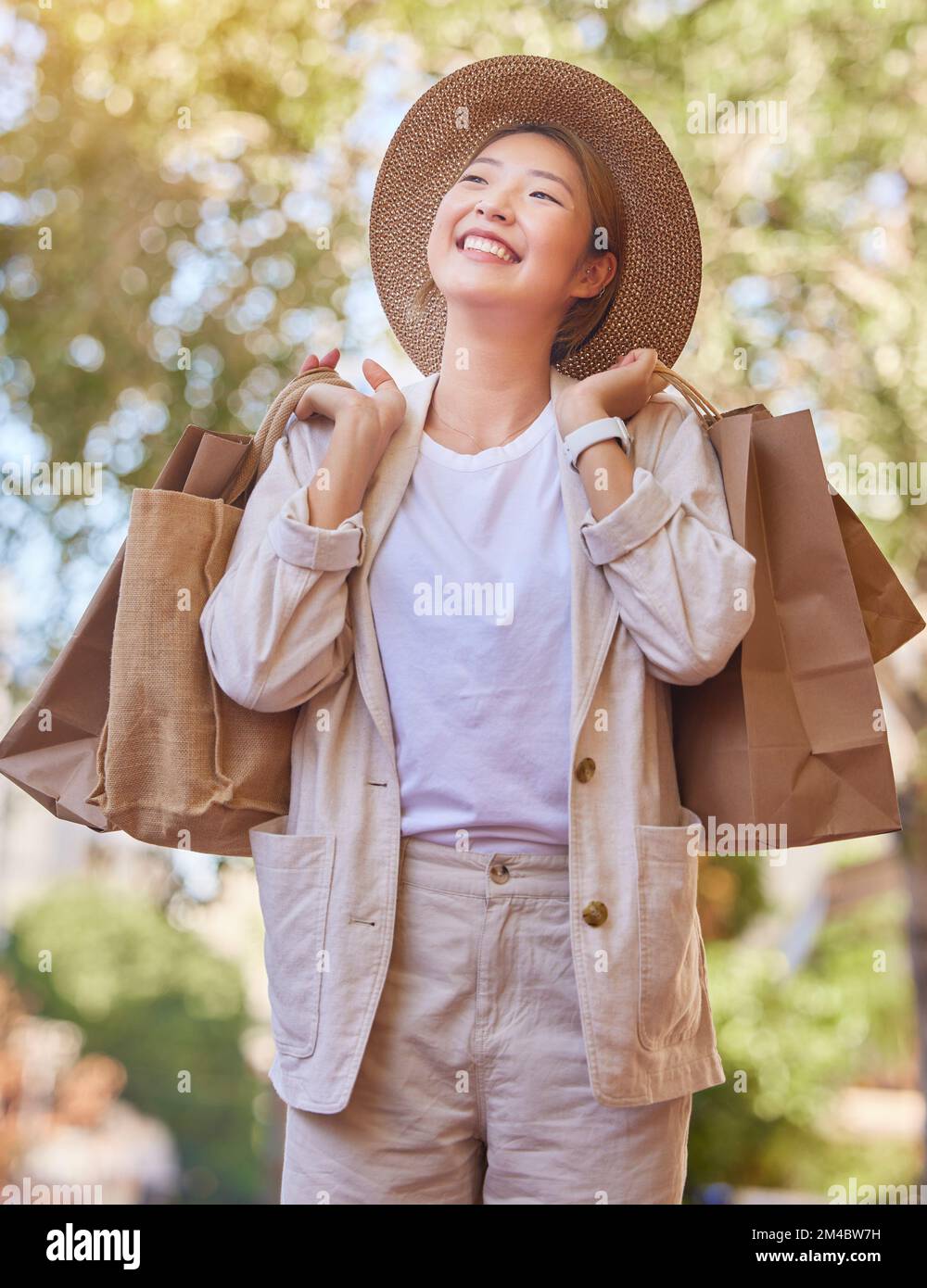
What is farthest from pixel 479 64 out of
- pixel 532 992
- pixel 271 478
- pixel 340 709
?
pixel 532 992

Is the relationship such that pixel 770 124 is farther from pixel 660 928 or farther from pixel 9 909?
pixel 9 909

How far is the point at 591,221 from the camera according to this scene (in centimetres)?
183

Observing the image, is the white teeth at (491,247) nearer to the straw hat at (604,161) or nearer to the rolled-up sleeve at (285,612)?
the straw hat at (604,161)

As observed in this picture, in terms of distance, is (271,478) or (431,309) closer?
(271,478)

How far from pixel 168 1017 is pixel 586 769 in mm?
11906

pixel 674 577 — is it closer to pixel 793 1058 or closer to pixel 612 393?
pixel 612 393

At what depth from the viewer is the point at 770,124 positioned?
173 inches

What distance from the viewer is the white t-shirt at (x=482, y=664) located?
160 cm

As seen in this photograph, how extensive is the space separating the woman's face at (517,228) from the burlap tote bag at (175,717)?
0.47m

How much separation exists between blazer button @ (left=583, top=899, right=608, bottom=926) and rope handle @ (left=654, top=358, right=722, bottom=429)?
0.69 metres

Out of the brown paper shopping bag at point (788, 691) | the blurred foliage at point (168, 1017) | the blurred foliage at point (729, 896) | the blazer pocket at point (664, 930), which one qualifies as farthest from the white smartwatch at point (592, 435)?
the blurred foliage at point (168, 1017)

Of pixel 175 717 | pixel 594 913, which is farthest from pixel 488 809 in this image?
pixel 175 717

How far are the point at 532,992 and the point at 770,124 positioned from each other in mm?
3708

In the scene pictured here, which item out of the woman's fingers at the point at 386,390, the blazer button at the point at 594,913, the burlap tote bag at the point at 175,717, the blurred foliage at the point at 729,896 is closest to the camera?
the blazer button at the point at 594,913
